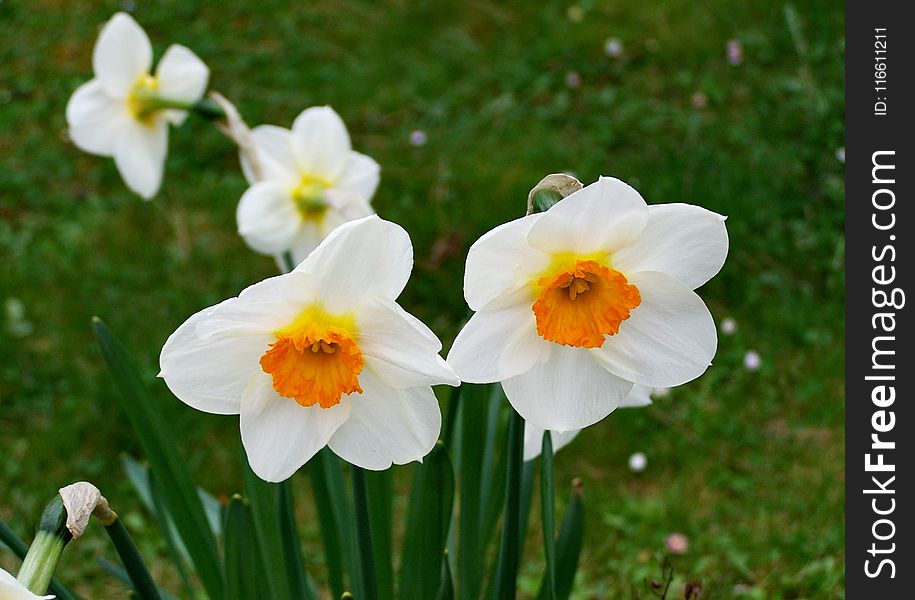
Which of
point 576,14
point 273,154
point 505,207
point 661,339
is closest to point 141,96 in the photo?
point 273,154

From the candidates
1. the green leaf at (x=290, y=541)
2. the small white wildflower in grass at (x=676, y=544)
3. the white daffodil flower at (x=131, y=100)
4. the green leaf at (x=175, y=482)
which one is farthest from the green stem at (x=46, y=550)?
the small white wildflower in grass at (x=676, y=544)

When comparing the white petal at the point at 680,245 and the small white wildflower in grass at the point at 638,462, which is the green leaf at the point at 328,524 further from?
→ the small white wildflower in grass at the point at 638,462

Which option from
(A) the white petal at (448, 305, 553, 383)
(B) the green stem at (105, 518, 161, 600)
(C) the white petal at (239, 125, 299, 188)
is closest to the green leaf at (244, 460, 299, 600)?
(B) the green stem at (105, 518, 161, 600)

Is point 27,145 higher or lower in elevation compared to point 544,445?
higher

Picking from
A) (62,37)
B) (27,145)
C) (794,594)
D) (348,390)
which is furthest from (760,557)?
(62,37)

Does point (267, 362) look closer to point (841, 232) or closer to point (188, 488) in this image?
point (188, 488)

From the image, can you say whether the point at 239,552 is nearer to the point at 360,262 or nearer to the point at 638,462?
the point at 360,262
